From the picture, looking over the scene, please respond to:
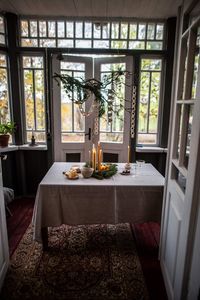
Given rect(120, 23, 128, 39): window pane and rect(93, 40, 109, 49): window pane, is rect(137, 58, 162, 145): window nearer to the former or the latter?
rect(120, 23, 128, 39): window pane

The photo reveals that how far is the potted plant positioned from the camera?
310 centimetres

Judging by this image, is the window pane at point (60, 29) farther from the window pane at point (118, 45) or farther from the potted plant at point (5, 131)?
the potted plant at point (5, 131)

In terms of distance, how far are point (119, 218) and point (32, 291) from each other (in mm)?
967

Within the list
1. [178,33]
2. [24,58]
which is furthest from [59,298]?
[24,58]

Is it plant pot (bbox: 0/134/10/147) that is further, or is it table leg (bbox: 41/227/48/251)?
plant pot (bbox: 0/134/10/147)

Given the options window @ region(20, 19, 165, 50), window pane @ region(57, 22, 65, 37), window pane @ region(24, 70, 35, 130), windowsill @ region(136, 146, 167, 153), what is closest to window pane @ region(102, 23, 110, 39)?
window @ region(20, 19, 165, 50)

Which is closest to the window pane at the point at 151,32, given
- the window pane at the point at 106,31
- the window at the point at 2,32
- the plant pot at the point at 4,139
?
the window pane at the point at 106,31

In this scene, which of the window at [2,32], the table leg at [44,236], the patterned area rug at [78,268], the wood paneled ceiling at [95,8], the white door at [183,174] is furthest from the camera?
the window at [2,32]

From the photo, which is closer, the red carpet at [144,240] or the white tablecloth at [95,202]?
the red carpet at [144,240]

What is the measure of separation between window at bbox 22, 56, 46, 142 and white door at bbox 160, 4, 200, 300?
239 centimetres

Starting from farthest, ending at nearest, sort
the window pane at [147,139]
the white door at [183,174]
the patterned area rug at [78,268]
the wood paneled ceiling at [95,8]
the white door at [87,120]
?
the window pane at [147,139] → the white door at [87,120] → the wood paneled ceiling at [95,8] → the patterned area rug at [78,268] → the white door at [183,174]

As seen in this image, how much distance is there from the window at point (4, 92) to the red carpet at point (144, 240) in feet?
4.68

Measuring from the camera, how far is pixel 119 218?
82.1 inches

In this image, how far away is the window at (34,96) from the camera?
332 centimetres
